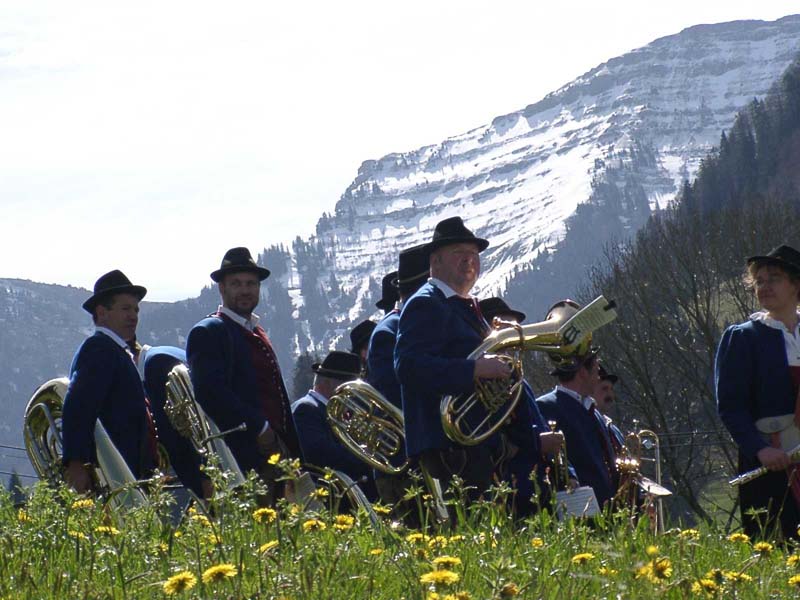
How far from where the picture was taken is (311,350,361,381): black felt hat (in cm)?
1164

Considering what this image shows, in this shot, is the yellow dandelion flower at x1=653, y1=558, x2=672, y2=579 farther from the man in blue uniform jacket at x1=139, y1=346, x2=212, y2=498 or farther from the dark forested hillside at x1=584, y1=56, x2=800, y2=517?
the dark forested hillside at x1=584, y1=56, x2=800, y2=517

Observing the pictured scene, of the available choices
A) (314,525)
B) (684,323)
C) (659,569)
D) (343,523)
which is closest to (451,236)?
(343,523)

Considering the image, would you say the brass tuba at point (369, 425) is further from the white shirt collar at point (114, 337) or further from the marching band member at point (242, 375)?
the white shirt collar at point (114, 337)

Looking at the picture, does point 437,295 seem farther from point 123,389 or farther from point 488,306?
point 123,389

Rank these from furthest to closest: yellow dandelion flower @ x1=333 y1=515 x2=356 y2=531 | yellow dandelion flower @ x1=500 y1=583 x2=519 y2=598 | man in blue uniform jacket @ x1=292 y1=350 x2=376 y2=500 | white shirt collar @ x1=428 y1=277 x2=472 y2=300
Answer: man in blue uniform jacket @ x1=292 y1=350 x2=376 y2=500 < white shirt collar @ x1=428 y1=277 x2=472 y2=300 < yellow dandelion flower @ x1=333 y1=515 x2=356 y2=531 < yellow dandelion flower @ x1=500 y1=583 x2=519 y2=598

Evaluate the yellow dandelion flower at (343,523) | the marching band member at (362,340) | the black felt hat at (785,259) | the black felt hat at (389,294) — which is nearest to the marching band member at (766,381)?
the black felt hat at (785,259)

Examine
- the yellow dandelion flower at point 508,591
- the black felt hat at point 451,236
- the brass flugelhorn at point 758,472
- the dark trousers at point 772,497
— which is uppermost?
the black felt hat at point 451,236

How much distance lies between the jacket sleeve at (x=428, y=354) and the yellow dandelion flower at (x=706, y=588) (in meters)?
3.43

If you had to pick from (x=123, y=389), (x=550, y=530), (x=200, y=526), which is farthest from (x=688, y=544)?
(x=123, y=389)

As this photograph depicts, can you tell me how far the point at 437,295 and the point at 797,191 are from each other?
336 feet

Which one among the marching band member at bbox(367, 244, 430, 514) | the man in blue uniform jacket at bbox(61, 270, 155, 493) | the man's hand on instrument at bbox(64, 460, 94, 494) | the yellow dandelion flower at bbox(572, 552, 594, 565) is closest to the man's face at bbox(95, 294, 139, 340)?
the man in blue uniform jacket at bbox(61, 270, 155, 493)

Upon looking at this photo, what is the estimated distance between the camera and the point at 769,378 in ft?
25.1

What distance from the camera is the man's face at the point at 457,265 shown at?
25.7 feet

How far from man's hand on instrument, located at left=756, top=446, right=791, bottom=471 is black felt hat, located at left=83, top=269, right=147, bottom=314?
12.8 ft
